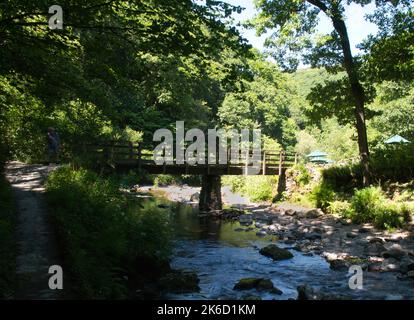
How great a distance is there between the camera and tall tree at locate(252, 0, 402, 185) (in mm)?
16875

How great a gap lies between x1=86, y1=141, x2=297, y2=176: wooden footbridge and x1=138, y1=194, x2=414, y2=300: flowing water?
4.95 m

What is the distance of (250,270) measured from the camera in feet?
35.8

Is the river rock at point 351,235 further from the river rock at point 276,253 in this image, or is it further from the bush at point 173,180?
the bush at point 173,180

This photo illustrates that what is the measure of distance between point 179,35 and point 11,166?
13804 mm

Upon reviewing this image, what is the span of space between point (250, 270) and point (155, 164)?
1098cm

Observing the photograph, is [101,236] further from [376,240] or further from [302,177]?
[302,177]

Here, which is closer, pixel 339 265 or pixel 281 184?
pixel 339 265

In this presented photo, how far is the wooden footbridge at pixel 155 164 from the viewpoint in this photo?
1838 cm

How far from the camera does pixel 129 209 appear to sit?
11867 millimetres

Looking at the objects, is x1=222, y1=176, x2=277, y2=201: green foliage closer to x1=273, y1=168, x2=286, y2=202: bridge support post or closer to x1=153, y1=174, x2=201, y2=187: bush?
x1=273, y1=168, x2=286, y2=202: bridge support post

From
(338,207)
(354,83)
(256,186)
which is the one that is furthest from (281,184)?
(354,83)

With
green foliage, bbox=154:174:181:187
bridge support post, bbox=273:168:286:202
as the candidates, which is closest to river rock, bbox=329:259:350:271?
bridge support post, bbox=273:168:286:202

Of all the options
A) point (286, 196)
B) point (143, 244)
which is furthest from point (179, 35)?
point (286, 196)

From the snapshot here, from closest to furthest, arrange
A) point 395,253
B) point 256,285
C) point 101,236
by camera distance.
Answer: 1. point 101,236
2. point 256,285
3. point 395,253
